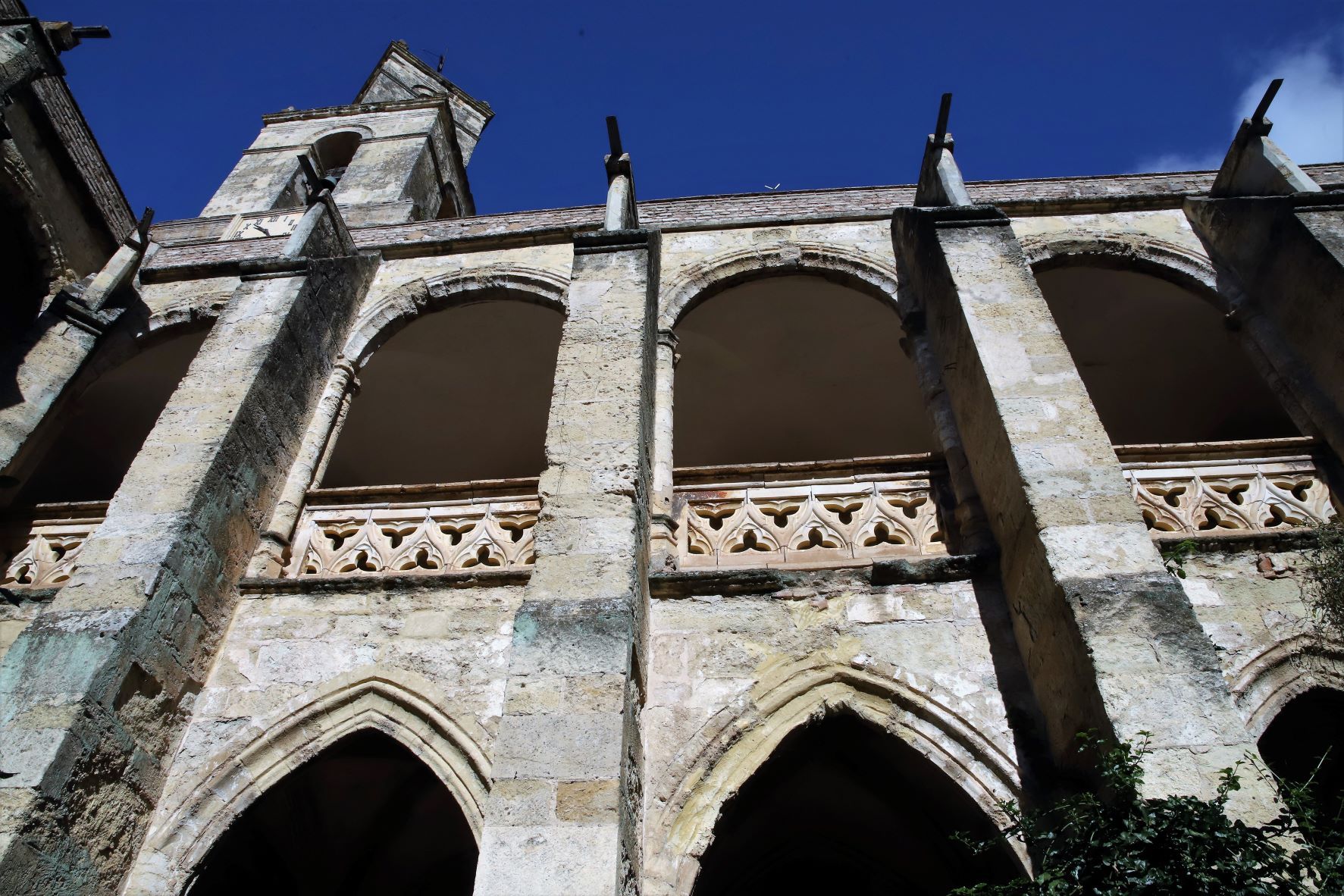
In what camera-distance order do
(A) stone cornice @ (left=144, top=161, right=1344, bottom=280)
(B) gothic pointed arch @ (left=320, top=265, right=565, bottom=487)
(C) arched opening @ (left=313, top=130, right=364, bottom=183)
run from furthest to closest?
1. (C) arched opening @ (left=313, top=130, right=364, bottom=183)
2. (A) stone cornice @ (left=144, top=161, right=1344, bottom=280)
3. (B) gothic pointed arch @ (left=320, top=265, right=565, bottom=487)

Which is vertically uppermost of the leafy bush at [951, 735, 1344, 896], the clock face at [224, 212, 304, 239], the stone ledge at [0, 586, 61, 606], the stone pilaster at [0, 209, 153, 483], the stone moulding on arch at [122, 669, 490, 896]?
the clock face at [224, 212, 304, 239]

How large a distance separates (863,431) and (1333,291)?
16.8ft

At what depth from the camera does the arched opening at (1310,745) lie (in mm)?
5379

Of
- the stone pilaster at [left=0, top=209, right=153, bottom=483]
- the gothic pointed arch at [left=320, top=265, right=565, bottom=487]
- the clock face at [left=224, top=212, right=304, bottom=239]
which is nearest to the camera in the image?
the stone pilaster at [left=0, top=209, right=153, bottom=483]

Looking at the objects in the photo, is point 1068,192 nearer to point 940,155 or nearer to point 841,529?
point 940,155

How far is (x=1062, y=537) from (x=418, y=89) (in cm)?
1966

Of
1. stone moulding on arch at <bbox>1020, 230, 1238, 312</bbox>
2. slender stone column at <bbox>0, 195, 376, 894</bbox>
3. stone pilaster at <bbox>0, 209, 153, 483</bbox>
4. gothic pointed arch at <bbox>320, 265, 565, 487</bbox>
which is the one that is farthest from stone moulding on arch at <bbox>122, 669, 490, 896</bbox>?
stone moulding on arch at <bbox>1020, 230, 1238, 312</bbox>

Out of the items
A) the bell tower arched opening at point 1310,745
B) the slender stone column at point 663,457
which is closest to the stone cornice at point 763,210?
the slender stone column at point 663,457

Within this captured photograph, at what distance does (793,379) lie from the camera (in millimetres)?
10062

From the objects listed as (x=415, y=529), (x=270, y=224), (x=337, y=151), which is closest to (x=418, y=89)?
(x=337, y=151)

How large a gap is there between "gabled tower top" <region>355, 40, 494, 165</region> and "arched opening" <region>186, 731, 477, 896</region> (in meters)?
16.6

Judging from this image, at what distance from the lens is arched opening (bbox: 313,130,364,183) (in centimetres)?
1734

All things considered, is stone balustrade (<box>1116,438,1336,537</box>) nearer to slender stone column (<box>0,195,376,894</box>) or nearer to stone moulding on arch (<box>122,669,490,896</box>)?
stone moulding on arch (<box>122,669,490,896</box>)

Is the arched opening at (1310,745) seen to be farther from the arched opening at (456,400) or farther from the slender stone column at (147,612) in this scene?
the arched opening at (456,400)
